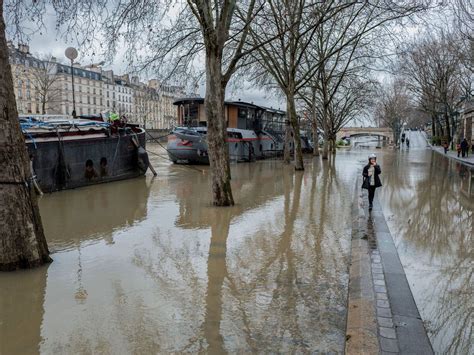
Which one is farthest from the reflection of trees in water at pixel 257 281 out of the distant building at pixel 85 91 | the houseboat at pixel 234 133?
the distant building at pixel 85 91

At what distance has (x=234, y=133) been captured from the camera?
29.8 m

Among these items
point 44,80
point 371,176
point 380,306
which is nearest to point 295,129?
point 371,176

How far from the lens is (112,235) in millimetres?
8180

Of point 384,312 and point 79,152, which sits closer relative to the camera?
point 384,312

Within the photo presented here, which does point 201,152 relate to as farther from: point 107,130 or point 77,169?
point 77,169

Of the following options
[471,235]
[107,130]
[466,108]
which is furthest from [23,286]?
[466,108]

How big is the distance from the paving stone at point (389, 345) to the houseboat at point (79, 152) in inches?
441

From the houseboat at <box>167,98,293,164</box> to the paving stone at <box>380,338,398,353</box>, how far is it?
20611 mm

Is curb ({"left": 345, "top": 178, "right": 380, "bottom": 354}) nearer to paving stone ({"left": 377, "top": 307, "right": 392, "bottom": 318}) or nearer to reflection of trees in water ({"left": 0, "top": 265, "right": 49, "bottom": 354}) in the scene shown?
paving stone ({"left": 377, "top": 307, "right": 392, "bottom": 318})

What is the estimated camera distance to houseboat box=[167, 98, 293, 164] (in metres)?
25.6

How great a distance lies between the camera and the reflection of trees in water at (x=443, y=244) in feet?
14.3

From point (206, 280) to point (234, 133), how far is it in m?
24.6

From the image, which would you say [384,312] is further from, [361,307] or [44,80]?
[44,80]

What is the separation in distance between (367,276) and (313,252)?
1383mm
